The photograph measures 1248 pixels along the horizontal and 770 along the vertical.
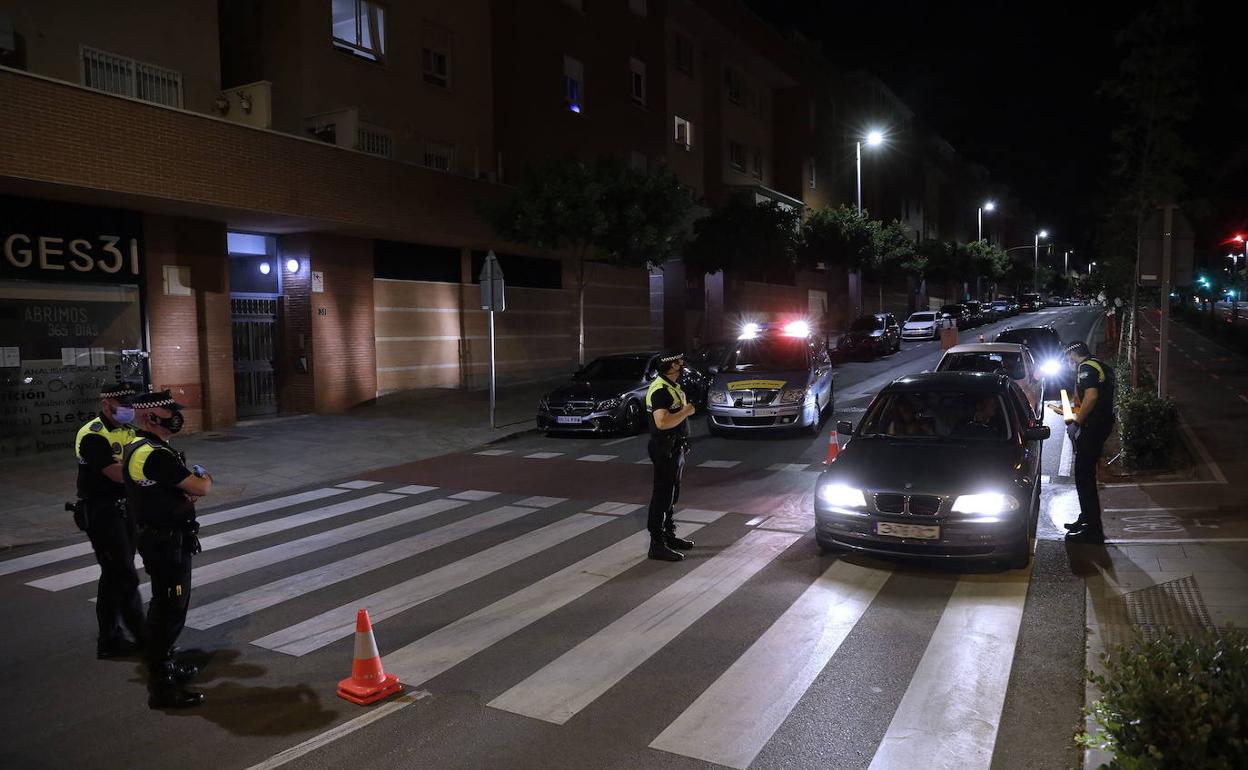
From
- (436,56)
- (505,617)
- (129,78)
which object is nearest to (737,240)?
(436,56)

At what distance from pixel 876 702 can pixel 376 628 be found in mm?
3315

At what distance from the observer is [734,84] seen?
1563 inches

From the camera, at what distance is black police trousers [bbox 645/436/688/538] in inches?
296

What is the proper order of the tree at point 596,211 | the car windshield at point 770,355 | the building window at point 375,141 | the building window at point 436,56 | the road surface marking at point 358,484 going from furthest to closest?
1. the building window at point 436,56
2. the building window at point 375,141
3. the tree at point 596,211
4. the car windshield at point 770,355
5. the road surface marking at point 358,484

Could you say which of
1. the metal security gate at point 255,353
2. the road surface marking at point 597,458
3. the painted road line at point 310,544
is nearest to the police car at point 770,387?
the road surface marking at point 597,458

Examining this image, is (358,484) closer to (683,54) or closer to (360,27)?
(360,27)

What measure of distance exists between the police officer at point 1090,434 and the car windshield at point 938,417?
786mm

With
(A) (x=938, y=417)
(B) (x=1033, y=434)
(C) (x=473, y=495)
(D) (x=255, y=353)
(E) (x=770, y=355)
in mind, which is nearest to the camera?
(B) (x=1033, y=434)

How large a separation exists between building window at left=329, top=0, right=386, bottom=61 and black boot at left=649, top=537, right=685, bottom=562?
628 inches

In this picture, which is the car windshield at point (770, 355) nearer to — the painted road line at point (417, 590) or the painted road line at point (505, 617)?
the painted road line at point (417, 590)

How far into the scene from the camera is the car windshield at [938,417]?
7719mm

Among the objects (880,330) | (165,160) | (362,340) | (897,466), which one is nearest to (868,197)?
(880,330)

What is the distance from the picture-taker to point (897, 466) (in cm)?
707

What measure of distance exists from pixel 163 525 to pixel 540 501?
18.5ft
